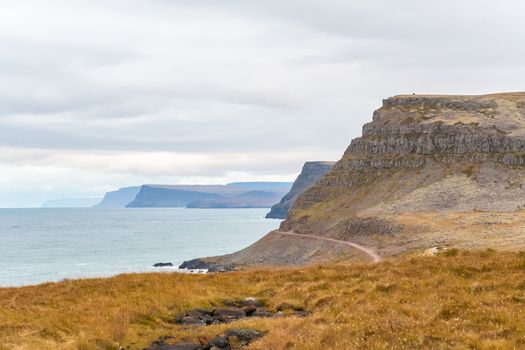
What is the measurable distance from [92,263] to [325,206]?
6868cm

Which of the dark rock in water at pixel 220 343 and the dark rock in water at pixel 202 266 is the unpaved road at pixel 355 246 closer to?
the dark rock in water at pixel 202 266

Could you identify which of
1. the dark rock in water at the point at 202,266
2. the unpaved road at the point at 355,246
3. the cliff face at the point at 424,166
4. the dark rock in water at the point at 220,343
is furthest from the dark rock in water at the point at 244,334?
the dark rock in water at the point at 202,266

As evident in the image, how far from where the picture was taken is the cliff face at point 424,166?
5177 inches

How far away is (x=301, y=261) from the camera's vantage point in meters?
119

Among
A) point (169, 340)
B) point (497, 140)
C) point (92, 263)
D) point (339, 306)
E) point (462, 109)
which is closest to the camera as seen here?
point (169, 340)

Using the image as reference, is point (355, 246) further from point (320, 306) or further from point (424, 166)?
point (320, 306)

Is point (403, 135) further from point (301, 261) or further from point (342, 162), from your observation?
point (301, 261)

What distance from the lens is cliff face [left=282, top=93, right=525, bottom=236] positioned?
431 feet

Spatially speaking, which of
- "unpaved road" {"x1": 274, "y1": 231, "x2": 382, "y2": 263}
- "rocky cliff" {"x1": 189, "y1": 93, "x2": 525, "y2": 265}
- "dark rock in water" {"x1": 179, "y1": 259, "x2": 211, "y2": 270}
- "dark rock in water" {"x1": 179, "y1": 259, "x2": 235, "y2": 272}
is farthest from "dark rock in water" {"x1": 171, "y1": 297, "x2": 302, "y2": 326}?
"dark rock in water" {"x1": 179, "y1": 259, "x2": 211, "y2": 270}

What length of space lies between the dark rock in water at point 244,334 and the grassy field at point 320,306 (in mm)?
741

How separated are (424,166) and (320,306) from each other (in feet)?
446

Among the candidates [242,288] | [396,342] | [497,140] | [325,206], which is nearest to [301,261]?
[325,206]

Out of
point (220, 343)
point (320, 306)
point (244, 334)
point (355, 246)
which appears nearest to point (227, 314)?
point (320, 306)

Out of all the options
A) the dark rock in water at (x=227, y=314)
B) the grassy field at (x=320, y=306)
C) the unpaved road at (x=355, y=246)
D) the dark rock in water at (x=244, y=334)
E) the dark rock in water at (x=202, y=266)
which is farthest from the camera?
the dark rock in water at (x=202, y=266)
